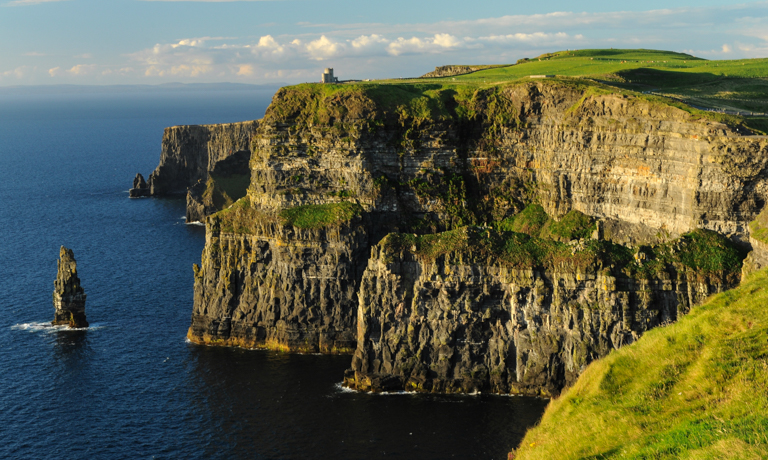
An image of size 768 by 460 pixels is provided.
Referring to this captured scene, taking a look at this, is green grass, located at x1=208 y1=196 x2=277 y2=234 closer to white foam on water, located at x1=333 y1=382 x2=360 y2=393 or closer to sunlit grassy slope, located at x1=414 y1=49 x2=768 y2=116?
white foam on water, located at x1=333 y1=382 x2=360 y2=393

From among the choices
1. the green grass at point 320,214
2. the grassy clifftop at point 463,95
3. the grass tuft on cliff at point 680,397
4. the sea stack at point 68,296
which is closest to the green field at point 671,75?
the grassy clifftop at point 463,95

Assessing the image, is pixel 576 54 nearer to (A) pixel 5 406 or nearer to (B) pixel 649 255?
(B) pixel 649 255

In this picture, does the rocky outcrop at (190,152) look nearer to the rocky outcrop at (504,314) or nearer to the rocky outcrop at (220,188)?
the rocky outcrop at (220,188)

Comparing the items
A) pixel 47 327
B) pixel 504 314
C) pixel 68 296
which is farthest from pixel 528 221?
pixel 47 327

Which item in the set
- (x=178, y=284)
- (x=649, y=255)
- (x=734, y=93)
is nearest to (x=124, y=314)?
(x=178, y=284)

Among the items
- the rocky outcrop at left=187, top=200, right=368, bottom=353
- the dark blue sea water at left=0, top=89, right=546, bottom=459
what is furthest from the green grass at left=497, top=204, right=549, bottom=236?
the dark blue sea water at left=0, top=89, right=546, bottom=459
